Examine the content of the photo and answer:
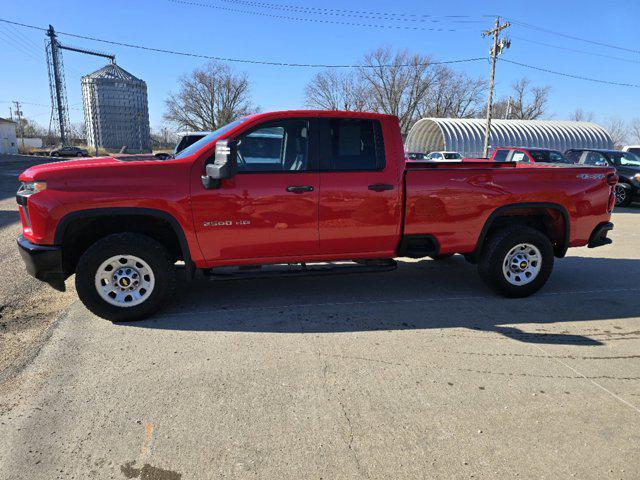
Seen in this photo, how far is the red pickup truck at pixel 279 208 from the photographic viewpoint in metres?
4.06

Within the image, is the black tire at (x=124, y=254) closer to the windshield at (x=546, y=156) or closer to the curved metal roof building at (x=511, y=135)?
the windshield at (x=546, y=156)

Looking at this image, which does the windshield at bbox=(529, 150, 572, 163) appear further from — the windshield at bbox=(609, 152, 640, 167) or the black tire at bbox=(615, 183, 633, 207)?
the black tire at bbox=(615, 183, 633, 207)

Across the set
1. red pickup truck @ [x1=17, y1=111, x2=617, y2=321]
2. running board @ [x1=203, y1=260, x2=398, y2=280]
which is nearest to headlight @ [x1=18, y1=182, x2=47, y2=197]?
red pickup truck @ [x1=17, y1=111, x2=617, y2=321]

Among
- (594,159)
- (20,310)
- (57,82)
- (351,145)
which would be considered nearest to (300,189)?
(351,145)

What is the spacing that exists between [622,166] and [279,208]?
1440 centimetres

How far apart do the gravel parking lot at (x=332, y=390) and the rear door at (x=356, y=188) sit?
77 cm

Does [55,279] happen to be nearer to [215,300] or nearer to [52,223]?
[52,223]

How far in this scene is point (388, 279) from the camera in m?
5.91

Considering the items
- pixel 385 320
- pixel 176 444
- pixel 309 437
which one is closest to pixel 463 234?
pixel 385 320

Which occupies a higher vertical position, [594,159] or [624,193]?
[594,159]

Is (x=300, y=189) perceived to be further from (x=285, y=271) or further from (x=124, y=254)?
(x=124, y=254)

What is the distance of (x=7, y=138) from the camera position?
73.7 meters

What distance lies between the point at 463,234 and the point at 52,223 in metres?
4.07

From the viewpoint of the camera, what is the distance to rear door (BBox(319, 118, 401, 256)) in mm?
4500
